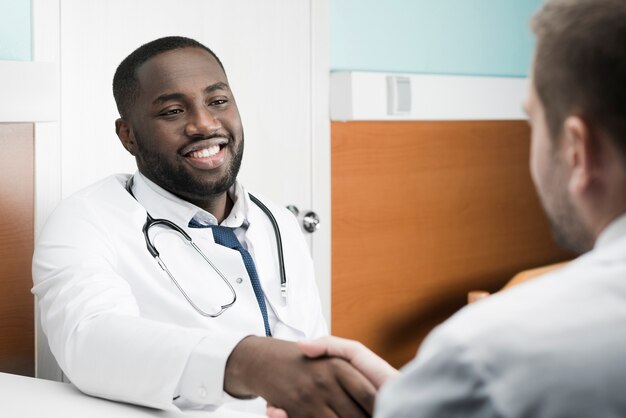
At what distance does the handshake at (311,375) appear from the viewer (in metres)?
1.00

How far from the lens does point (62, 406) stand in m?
1.09

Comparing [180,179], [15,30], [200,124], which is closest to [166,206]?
[180,179]

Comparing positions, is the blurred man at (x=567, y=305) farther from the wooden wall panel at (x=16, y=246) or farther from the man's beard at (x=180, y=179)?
the wooden wall panel at (x=16, y=246)

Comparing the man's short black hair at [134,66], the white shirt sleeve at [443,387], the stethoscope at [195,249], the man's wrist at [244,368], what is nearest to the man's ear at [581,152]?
the white shirt sleeve at [443,387]

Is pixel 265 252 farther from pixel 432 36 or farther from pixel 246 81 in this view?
pixel 432 36

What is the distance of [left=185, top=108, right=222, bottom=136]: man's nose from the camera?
1.49 m

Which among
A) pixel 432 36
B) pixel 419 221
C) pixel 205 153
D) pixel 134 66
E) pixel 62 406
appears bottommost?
pixel 62 406

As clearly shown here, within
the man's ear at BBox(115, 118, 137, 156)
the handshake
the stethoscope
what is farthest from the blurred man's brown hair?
the man's ear at BBox(115, 118, 137, 156)

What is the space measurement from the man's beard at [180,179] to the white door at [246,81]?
0.75 ft

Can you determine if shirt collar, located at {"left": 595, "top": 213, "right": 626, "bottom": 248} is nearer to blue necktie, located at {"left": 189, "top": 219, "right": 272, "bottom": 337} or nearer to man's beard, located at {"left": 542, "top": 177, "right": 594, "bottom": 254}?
man's beard, located at {"left": 542, "top": 177, "right": 594, "bottom": 254}

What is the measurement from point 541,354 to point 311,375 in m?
0.46

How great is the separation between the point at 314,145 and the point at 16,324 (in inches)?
33.2

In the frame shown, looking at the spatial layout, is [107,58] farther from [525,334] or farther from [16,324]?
[525,334]

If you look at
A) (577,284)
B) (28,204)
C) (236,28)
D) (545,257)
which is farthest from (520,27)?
(577,284)
